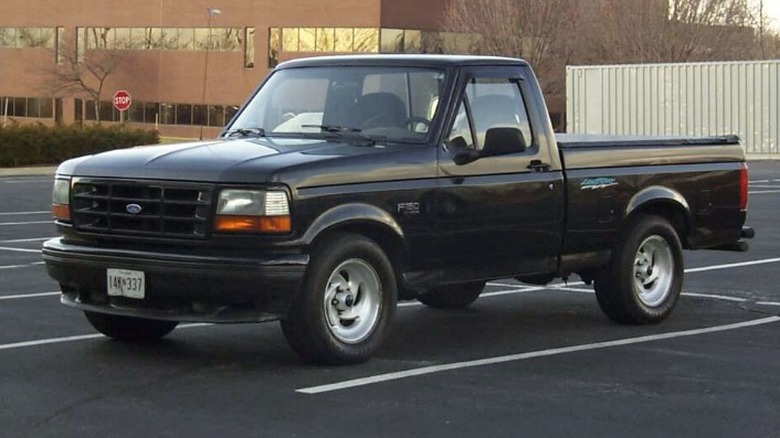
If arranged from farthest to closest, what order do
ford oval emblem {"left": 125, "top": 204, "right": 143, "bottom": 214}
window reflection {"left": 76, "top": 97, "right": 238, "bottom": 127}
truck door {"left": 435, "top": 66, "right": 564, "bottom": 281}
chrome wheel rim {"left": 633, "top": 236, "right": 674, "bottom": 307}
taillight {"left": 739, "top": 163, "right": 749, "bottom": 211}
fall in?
1. window reflection {"left": 76, "top": 97, "right": 238, "bottom": 127}
2. taillight {"left": 739, "top": 163, "right": 749, "bottom": 211}
3. chrome wheel rim {"left": 633, "top": 236, "right": 674, "bottom": 307}
4. truck door {"left": 435, "top": 66, "right": 564, "bottom": 281}
5. ford oval emblem {"left": 125, "top": 204, "right": 143, "bottom": 214}

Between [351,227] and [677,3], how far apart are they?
190 ft

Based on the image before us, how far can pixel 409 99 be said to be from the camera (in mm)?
9688

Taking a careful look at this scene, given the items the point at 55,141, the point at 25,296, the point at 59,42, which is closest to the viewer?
the point at 25,296

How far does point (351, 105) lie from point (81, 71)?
70.5m

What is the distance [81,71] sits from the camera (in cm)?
7800

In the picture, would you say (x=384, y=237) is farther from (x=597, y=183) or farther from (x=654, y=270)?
(x=654, y=270)

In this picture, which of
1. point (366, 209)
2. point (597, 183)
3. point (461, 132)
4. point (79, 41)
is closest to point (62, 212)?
point (366, 209)

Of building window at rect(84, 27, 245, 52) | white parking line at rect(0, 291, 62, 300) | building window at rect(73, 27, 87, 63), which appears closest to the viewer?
white parking line at rect(0, 291, 62, 300)

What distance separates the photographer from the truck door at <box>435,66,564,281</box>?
9.46m

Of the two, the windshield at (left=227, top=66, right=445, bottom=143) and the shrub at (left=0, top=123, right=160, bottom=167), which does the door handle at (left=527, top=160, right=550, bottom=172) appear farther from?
the shrub at (left=0, top=123, right=160, bottom=167)

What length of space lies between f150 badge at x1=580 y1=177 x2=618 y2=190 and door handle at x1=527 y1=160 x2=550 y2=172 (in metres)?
0.37

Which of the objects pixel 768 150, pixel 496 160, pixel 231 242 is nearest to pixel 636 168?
pixel 496 160

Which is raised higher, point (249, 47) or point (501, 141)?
point (249, 47)

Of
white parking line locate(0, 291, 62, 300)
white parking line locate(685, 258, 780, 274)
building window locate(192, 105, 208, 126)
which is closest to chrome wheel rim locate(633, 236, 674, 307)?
white parking line locate(685, 258, 780, 274)
